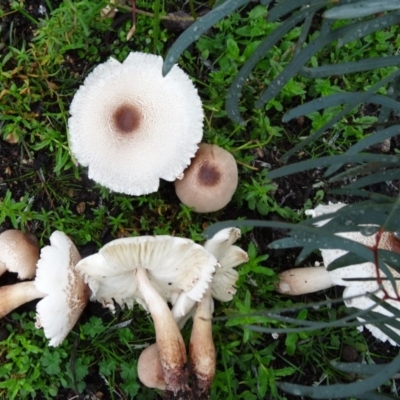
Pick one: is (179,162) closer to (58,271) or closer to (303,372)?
(58,271)

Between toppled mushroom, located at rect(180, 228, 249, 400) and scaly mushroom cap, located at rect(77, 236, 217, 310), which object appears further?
toppled mushroom, located at rect(180, 228, 249, 400)

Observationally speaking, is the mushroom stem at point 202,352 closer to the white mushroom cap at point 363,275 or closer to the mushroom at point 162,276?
the mushroom at point 162,276

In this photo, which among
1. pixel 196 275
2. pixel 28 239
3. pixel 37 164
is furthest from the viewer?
pixel 37 164

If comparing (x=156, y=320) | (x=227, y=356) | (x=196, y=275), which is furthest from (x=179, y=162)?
(x=227, y=356)

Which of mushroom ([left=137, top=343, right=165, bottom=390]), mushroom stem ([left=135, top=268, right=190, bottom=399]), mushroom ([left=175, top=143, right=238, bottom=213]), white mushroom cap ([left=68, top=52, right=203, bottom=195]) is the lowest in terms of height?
mushroom ([left=137, top=343, right=165, bottom=390])

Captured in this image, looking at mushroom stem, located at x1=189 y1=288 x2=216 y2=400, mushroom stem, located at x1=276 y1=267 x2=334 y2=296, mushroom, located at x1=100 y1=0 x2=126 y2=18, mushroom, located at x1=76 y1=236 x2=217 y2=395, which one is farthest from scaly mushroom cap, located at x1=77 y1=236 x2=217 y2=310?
mushroom, located at x1=100 y1=0 x2=126 y2=18

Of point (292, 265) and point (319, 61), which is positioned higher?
point (319, 61)

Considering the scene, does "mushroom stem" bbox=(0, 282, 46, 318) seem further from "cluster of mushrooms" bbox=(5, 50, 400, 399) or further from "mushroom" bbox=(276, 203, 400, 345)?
"mushroom" bbox=(276, 203, 400, 345)

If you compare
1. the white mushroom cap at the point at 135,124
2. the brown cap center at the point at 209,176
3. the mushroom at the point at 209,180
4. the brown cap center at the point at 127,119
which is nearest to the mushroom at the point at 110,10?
the white mushroom cap at the point at 135,124
